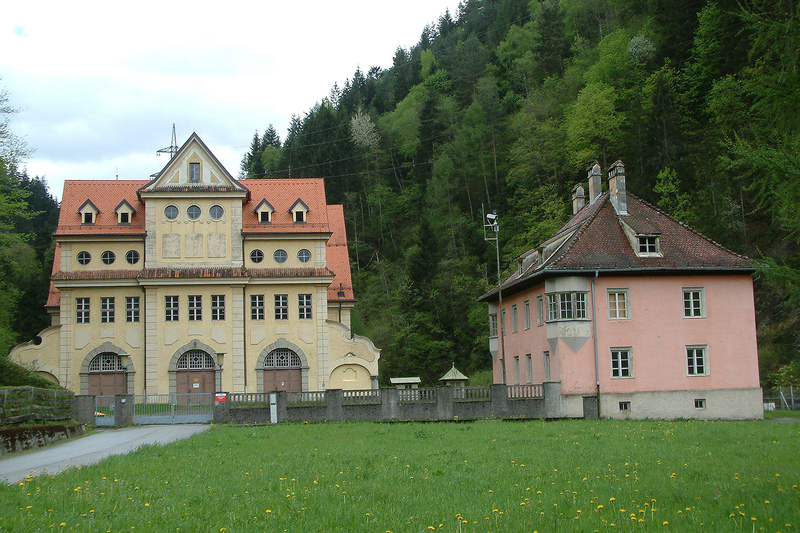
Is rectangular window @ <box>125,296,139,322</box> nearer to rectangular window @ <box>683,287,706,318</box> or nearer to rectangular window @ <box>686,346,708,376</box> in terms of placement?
rectangular window @ <box>683,287,706,318</box>

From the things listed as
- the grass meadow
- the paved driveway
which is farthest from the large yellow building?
the grass meadow

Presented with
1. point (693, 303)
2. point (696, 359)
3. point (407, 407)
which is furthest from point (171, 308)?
point (696, 359)

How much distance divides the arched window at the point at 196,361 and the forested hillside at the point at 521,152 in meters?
24.1

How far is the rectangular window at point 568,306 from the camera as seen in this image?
34.7 m

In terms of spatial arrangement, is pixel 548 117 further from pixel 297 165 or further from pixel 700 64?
pixel 297 165

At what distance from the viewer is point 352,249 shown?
87.7 meters

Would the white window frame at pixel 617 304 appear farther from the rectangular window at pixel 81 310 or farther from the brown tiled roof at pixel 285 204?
the rectangular window at pixel 81 310

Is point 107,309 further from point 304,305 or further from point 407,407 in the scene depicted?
point 407,407

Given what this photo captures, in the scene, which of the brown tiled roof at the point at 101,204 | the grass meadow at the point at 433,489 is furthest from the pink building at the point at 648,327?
the brown tiled roof at the point at 101,204

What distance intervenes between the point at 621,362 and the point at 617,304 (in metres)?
2.65

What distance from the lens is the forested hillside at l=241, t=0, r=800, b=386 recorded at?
Result: 5191cm

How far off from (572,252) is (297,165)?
6110cm

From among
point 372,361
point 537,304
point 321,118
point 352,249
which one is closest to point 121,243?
point 372,361

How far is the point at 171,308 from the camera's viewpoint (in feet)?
150
